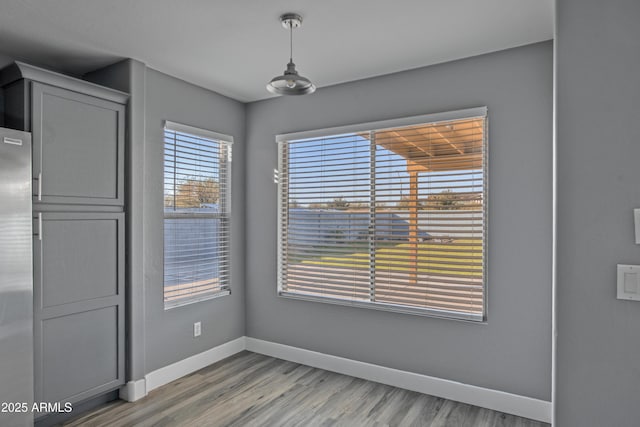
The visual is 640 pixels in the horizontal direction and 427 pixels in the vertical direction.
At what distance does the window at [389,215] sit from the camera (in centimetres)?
291

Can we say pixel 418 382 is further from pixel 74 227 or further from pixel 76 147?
pixel 76 147

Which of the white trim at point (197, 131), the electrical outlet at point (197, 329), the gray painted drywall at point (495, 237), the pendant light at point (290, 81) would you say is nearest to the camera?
the pendant light at point (290, 81)

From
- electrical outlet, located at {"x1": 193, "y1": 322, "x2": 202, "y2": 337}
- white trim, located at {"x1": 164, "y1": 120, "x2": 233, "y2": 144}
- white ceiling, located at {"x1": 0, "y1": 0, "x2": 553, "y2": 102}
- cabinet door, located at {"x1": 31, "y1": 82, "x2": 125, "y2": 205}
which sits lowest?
electrical outlet, located at {"x1": 193, "y1": 322, "x2": 202, "y2": 337}

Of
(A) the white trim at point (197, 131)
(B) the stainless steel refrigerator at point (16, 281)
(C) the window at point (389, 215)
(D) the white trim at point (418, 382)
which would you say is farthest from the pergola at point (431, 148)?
(B) the stainless steel refrigerator at point (16, 281)

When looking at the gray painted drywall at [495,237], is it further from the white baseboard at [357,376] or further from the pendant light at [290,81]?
the pendant light at [290,81]

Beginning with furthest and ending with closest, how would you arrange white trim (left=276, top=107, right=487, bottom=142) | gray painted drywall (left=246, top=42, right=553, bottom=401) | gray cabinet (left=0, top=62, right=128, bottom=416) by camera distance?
white trim (left=276, top=107, right=487, bottom=142) < gray painted drywall (left=246, top=42, right=553, bottom=401) < gray cabinet (left=0, top=62, right=128, bottom=416)

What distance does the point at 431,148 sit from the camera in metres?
3.06

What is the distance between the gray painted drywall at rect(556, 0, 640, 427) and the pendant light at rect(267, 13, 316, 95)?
1.25 meters

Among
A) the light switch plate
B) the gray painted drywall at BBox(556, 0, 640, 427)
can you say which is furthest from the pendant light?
the light switch plate

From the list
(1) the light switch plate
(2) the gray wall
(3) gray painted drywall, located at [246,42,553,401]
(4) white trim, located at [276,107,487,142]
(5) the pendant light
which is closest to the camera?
(1) the light switch plate

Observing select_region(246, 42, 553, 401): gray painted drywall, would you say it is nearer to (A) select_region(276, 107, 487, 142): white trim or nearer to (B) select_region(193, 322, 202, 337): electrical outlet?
(A) select_region(276, 107, 487, 142): white trim

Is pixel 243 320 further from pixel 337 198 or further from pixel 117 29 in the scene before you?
pixel 117 29

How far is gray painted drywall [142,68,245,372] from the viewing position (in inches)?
124

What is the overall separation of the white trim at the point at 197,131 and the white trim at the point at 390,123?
1.67 ft
